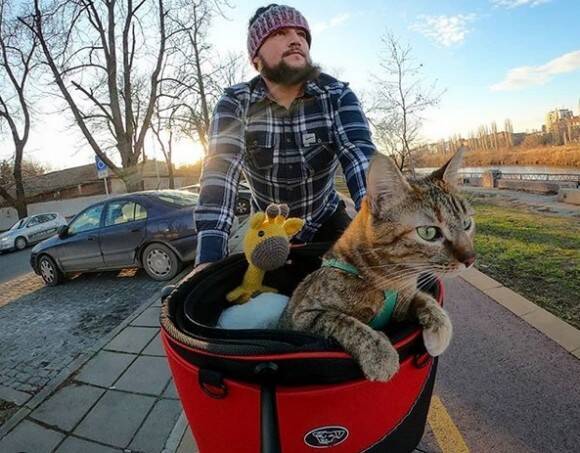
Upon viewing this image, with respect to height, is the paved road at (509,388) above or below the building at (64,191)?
below

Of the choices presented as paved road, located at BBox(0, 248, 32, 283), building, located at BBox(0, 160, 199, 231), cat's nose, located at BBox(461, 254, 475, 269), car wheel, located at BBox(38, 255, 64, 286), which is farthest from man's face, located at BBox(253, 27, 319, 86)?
building, located at BBox(0, 160, 199, 231)

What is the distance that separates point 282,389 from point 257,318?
2.15 feet

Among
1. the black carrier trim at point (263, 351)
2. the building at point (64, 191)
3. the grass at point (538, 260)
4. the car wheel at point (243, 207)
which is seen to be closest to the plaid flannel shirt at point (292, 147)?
the black carrier trim at point (263, 351)

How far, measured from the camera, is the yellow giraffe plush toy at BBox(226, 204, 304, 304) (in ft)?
4.96

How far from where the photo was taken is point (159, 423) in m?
3.06

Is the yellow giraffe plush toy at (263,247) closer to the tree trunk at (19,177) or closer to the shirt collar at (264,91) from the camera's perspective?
Result: the shirt collar at (264,91)

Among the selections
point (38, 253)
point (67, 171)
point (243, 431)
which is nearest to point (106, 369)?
point (243, 431)

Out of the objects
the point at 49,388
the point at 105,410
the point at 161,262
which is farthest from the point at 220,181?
the point at 161,262

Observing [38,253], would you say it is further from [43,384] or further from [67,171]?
[67,171]

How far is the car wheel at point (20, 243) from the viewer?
63.7 ft

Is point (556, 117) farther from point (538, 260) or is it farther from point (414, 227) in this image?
point (414, 227)

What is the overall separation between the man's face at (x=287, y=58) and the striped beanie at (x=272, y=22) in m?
0.02

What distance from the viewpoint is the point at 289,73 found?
2.09 metres

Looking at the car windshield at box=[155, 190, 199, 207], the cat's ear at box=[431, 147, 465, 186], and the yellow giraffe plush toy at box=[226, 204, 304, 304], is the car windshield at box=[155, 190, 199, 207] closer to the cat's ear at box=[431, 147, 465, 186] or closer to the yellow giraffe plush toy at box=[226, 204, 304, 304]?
the yellow giraffe plush toy at box=[226, 204, 304, 304]
